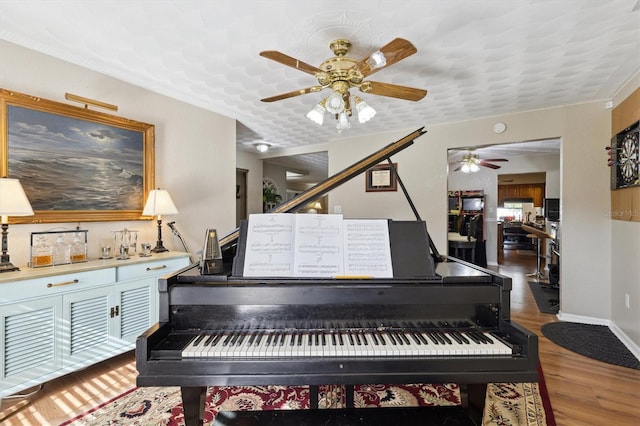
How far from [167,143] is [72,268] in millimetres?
1555

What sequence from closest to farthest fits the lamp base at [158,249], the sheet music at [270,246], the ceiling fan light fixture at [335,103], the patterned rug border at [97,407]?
the sheet music at [270,246] < the patterned rug border at [97,407] < the ceiling fan light fixture at [335,103] < the lamp base at [158,249]

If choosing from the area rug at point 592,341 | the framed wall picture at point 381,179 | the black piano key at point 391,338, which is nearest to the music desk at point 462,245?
the framed wall picture at point 381,179

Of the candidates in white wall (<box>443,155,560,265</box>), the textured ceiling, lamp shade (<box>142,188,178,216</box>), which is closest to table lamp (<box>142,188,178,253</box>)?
lamp shade (<box>142,188,178,216</box>)

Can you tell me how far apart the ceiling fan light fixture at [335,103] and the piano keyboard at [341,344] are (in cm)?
150

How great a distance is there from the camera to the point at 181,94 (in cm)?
312

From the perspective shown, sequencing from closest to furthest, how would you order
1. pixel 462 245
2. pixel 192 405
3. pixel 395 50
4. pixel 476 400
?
pixel 192 405
pixel 476 400
pixel 395 50
pixel 462 245

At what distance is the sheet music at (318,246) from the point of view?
132 cm

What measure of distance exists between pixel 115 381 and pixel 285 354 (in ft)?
6.19

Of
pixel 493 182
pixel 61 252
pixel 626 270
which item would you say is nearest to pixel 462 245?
pixel 493 182

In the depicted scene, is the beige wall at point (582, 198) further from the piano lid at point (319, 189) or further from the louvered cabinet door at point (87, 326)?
the louvered cabinet door at point (87, 326)

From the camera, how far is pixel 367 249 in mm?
1382

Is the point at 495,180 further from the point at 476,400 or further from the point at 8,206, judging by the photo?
the point at 8,206

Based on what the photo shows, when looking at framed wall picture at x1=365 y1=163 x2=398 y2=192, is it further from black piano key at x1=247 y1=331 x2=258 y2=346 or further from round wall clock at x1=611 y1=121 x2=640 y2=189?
black piano key at x1=247 y1=331 x2=258 y2=346

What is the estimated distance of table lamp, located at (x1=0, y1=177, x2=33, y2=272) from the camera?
181cm
